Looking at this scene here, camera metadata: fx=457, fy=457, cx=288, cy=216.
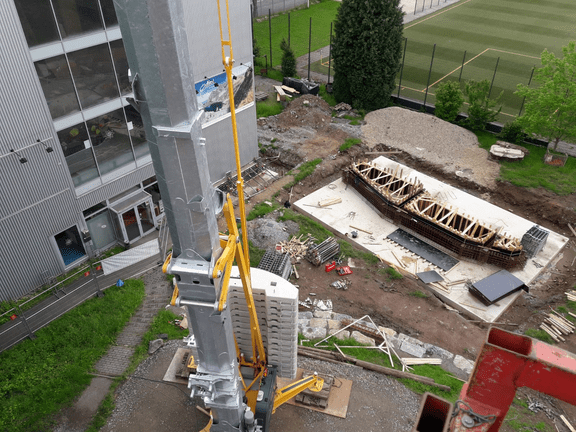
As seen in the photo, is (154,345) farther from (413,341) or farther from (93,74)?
(93,74)

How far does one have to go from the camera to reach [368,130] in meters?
35.0

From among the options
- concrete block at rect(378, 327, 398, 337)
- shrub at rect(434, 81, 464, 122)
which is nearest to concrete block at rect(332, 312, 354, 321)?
concrete block at rect(378, 327, 398, 337)

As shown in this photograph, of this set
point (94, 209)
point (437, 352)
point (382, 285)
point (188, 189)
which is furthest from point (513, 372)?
point (94, 209)

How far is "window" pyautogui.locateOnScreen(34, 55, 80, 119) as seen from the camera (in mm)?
18734

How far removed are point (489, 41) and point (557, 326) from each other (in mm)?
43763

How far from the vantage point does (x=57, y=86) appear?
63.4 ft

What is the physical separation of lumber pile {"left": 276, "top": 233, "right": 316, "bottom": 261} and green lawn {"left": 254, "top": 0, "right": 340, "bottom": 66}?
90.0ft

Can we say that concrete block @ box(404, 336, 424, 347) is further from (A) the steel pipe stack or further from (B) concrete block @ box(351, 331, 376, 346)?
(A) the steel pipe stack

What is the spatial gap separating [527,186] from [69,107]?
2656cm

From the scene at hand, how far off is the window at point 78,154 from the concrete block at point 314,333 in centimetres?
1245

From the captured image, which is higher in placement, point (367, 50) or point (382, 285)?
point (367, 50)

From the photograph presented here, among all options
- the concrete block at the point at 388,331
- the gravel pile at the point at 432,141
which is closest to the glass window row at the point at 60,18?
the concrete block at the point at 388,331

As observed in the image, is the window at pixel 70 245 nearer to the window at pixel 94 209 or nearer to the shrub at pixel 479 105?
the window at pixel 94 209

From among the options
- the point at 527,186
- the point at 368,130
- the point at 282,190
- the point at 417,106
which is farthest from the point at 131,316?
the point at 417,106
